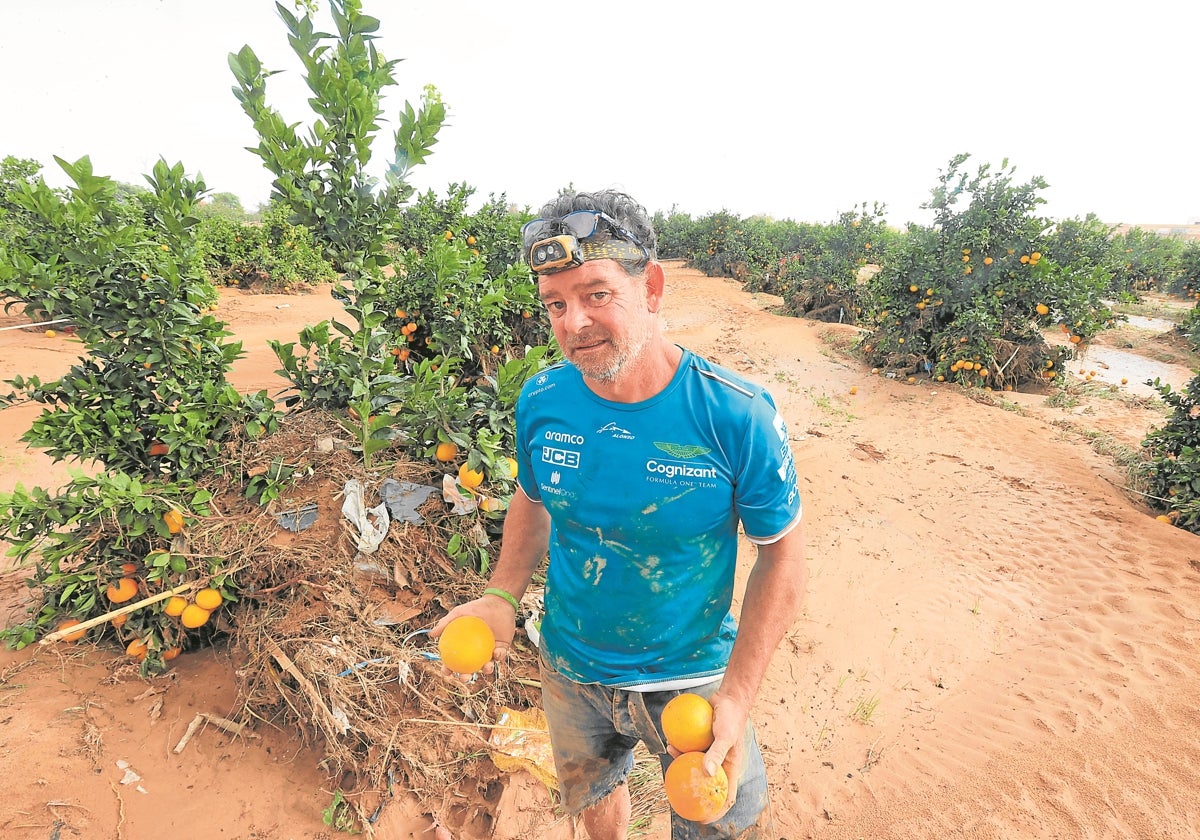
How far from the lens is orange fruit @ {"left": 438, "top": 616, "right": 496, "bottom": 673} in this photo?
1.73 meters

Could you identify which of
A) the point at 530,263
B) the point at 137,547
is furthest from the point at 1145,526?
the point at 137,547

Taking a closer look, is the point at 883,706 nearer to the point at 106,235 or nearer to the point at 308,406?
the point at 308,406

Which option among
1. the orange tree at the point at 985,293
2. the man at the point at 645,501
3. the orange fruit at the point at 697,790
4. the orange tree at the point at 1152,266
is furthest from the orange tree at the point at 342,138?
the orange tree at the point at 1152,266

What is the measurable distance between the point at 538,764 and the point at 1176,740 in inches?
139

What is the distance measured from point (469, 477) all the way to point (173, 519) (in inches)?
62.0

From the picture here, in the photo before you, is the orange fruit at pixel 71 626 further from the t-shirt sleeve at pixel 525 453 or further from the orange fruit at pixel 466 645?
the t-shirt sleeve at pixel 525 453

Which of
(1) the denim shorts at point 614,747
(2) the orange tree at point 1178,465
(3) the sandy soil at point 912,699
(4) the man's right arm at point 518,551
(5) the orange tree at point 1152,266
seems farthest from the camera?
(5) the orange tree at point 1152,266

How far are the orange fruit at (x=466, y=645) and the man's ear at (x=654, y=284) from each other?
1.23 metres

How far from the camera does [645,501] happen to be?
1550 mm

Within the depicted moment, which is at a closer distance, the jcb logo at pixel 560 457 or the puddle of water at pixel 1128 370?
the jcb logo at pixel 560 457

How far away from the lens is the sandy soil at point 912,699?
8.11 ft

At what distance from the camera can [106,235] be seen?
2.72m

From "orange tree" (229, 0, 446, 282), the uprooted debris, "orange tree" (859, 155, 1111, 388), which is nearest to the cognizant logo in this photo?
the uprooted debris

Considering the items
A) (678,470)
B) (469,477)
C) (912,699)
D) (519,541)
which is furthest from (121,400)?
(912,699)
